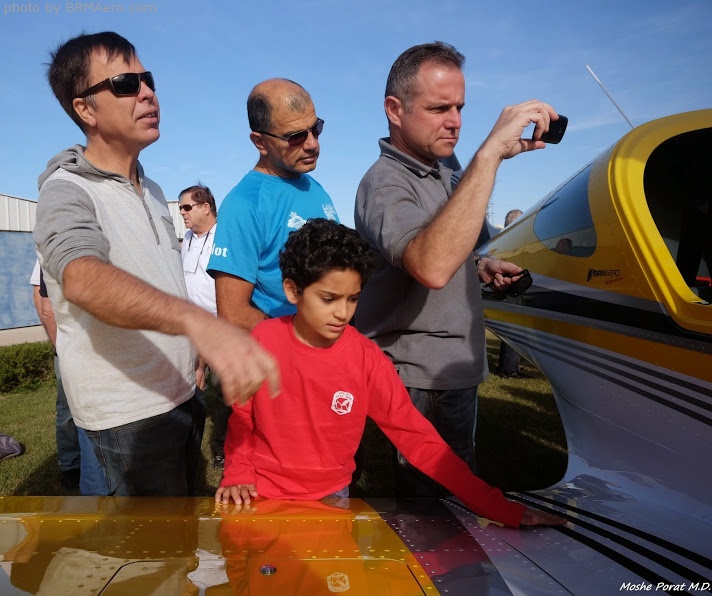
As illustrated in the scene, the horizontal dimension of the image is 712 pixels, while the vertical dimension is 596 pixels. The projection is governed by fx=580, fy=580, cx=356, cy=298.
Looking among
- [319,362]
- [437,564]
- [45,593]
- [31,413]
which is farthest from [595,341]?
[31,413]

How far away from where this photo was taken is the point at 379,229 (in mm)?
1992

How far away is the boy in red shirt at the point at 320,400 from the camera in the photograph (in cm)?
192

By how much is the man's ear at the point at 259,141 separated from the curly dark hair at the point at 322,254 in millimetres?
659

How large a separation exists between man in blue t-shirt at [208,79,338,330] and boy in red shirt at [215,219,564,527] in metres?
0.33

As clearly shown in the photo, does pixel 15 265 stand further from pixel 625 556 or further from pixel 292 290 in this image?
pixel 625 556

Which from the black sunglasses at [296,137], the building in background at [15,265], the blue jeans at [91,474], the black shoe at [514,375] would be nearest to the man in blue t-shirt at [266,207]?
the black sunglasses at [296,137]

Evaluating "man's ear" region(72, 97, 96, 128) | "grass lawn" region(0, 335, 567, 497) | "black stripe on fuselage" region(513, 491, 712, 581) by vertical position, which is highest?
"man's ear" region(72, 97, 96, 128)

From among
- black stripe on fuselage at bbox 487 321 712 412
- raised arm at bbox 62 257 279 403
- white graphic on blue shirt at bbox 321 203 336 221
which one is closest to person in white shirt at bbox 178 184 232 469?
white graphic on blue shirt at bbox 321 203 336 221

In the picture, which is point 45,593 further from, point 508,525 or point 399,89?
point 399,89

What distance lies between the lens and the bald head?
244 centimetres

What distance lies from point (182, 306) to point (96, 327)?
687 mm

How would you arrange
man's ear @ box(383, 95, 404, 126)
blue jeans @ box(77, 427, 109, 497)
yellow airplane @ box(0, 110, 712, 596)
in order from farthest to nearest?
blue jeans @ box(77, 427, 109, 497) → man's ear @ box(383, 95, 404, 126) → yellow airplane @ box(0, 110, 712, 596)

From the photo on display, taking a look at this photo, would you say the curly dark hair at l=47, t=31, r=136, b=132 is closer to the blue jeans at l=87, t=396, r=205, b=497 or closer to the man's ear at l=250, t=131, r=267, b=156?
the man's ear at l=250, t=131, r=267, b=156

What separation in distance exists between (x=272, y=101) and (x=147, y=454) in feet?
4.89
